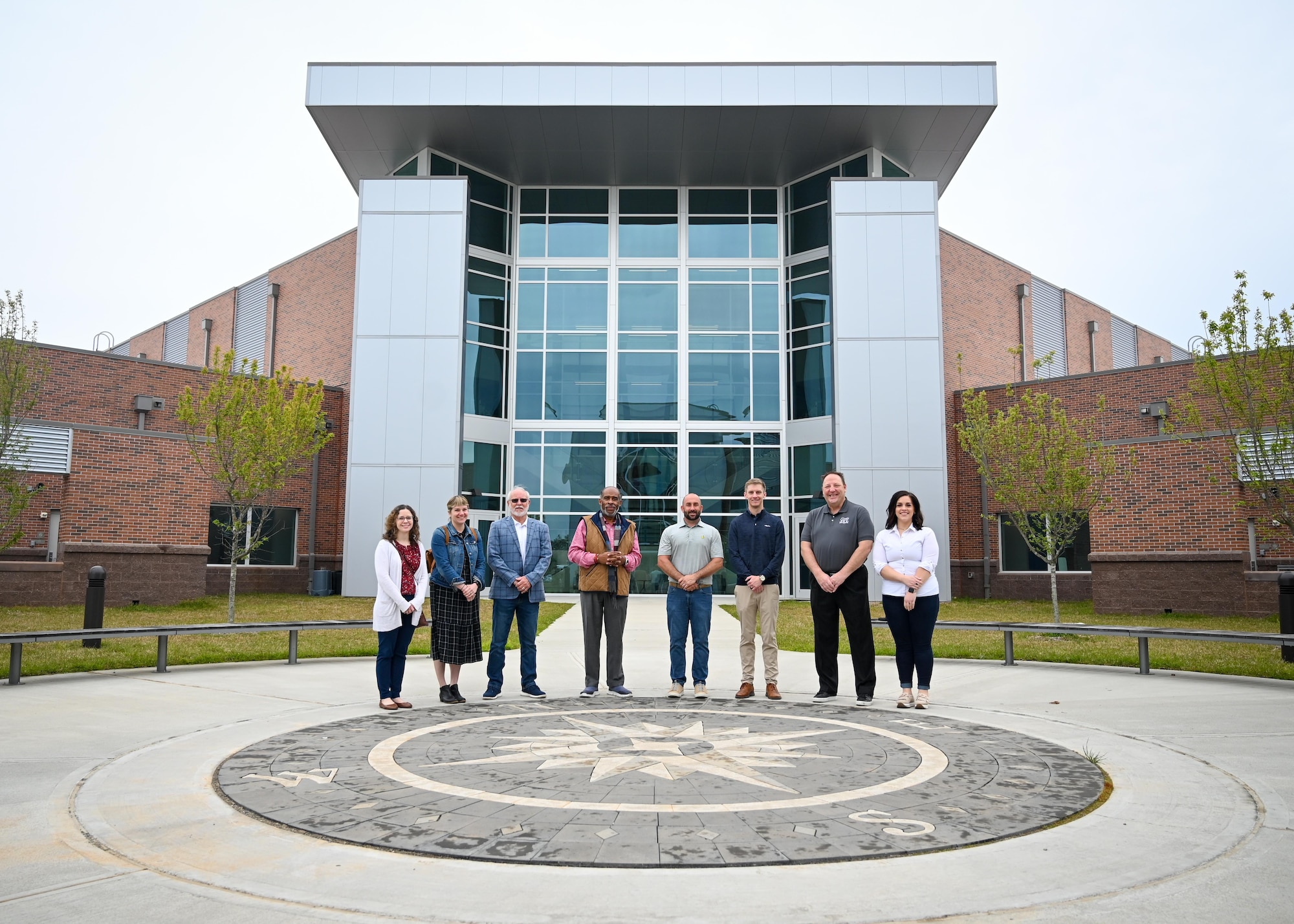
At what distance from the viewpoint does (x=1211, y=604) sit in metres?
18.7

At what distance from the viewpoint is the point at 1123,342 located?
1677 inches

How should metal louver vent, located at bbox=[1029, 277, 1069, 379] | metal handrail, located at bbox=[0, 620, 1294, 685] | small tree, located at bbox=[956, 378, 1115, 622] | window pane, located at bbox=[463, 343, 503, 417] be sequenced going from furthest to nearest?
1. metal louver vent, located at bbox=[1029, 277, 1069, 379]
2. window pane, located at bbox=[463, 343, 503, 417]
3. small tree, located at bbox=[956, 378, 1115, 622]
4. metal handrail, located at bbox=[0, 620, 1294, 685]

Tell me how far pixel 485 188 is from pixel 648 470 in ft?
31.0

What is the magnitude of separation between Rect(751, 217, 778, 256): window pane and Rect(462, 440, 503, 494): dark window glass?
31.2 feet

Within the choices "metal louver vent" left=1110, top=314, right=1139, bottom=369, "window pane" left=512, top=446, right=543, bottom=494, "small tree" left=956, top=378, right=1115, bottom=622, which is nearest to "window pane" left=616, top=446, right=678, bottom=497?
"window pane" left=512, top=446, right=543, bottom=494

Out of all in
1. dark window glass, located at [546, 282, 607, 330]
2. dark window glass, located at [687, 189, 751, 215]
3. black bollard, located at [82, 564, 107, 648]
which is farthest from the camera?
dark window glass, located at [687, 189, 751, 215]

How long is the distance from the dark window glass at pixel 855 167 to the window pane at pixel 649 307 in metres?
5.75

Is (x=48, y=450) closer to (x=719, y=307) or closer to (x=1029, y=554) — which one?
(x=719, y=307)

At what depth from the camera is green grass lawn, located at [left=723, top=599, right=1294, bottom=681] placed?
10617 millimetres

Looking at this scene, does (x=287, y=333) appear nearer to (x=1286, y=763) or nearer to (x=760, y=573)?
(x=760, y=573)

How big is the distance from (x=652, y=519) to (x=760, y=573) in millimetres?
18670

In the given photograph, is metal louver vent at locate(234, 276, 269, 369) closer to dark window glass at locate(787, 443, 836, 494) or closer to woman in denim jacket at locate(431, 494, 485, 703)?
dark window glass at locate(787, 443, 836, 494)

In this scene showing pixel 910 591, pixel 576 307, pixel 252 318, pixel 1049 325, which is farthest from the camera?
pixel 252 318

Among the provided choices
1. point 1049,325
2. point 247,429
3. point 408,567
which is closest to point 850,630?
point 408,567
